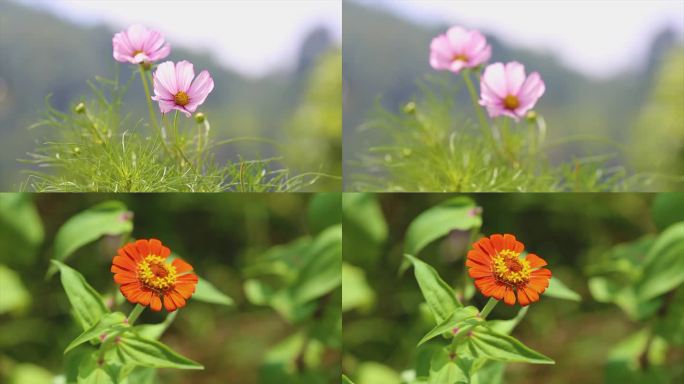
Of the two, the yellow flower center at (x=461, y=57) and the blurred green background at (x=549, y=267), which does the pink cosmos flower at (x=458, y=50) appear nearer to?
the yellow flower center at (x=461, y=57)

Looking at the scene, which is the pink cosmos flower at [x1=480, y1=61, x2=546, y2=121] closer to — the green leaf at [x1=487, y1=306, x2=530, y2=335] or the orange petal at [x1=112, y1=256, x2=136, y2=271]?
the green leaf at [x1=487, y1=306, x2=530, y2=335]

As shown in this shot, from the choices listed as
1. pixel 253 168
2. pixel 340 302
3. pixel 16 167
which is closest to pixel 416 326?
pixel 340 302

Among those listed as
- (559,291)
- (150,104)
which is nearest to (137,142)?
(150,104)

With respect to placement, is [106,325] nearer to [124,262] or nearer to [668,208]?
[124,262]

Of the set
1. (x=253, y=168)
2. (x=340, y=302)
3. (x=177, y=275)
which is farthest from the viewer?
(x=340, y=302)

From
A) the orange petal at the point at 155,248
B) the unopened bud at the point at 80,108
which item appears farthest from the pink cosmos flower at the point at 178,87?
the orange petal at the point at 155,248

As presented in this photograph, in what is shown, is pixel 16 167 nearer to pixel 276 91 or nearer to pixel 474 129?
pixel 276 91
